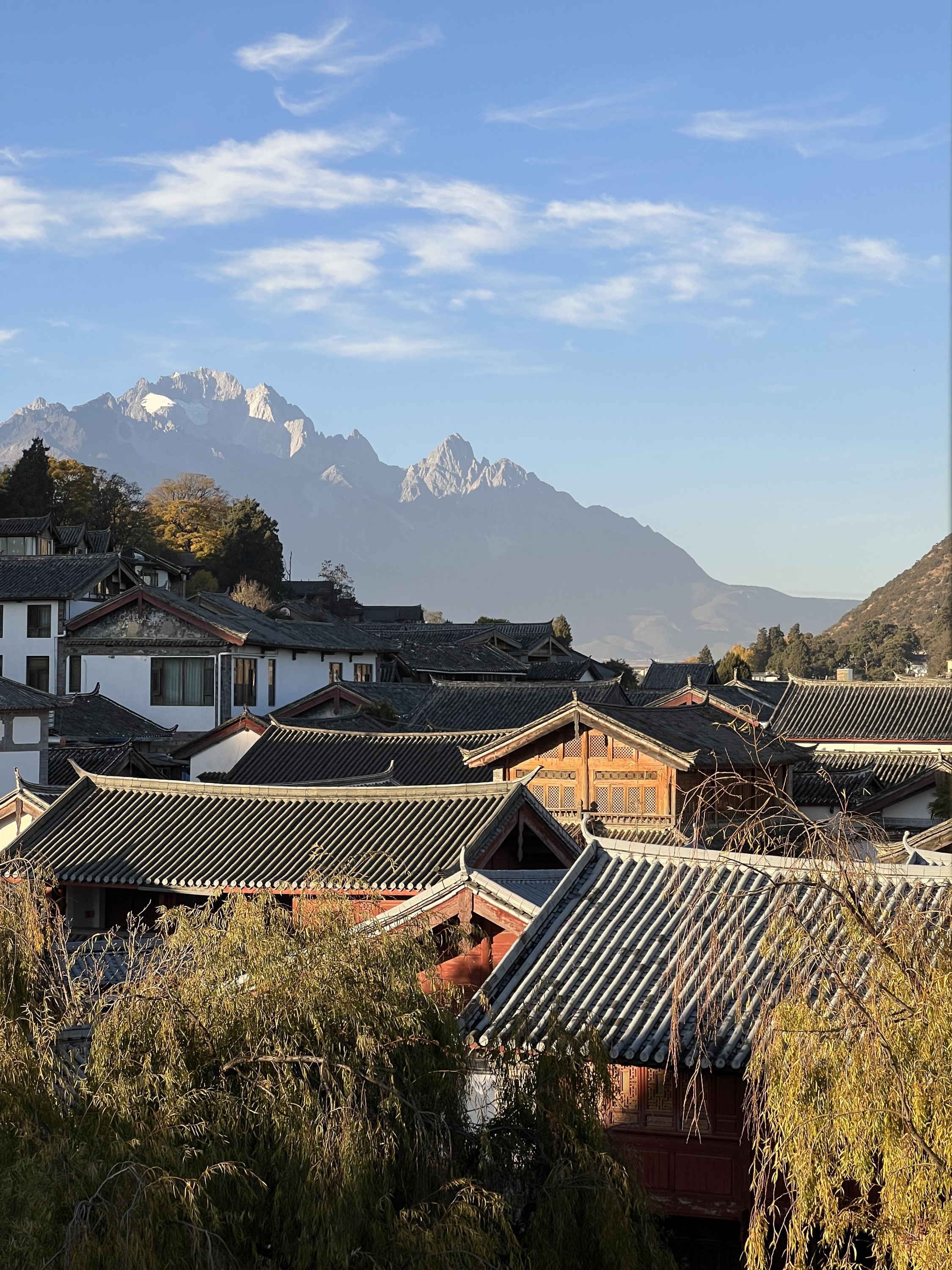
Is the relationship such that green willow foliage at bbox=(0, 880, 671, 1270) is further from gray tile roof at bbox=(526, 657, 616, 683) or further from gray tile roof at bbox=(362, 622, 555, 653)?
gray tile roof at bbox=(362, 622, 555, 653)

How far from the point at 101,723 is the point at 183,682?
220 inches

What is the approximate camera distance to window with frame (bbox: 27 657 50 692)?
4969 centimetres

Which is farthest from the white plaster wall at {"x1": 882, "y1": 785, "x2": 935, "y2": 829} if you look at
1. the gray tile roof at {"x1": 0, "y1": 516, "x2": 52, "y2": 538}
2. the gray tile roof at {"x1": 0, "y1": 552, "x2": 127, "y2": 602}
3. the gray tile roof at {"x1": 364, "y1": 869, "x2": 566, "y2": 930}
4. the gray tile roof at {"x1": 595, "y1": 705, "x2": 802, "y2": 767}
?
the gray tile roof at {"x1": 0, "y1": 516, "x2": 52, "y2": 538}

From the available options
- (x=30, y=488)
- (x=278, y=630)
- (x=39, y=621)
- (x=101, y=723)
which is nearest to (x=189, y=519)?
(x=30, y=488)

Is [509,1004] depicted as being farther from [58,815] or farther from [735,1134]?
[58,815]

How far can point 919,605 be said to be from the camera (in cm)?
11575

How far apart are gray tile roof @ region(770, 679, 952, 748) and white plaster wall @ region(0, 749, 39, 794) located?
22.2m

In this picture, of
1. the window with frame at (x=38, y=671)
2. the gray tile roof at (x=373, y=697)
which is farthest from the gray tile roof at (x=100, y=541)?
the gray tile roof at (x=373, y=697)

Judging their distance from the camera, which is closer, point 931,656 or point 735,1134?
point 735,1134

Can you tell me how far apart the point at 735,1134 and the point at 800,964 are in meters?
4.58

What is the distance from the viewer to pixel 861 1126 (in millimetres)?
7320

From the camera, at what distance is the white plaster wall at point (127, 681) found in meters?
49.9

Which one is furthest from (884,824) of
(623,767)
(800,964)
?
(800,964)

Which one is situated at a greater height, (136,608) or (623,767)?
(136,608)
